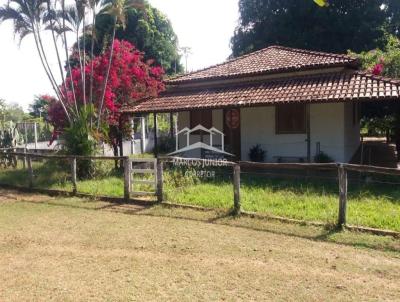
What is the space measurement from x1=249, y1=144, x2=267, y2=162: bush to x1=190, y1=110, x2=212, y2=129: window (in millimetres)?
2060

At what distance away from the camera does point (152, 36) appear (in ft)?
109

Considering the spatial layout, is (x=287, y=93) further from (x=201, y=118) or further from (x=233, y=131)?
(x=201, y=118)

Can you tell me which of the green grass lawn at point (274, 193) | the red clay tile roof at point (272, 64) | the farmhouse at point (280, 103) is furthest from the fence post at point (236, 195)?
the red clay tile roof at point (272, 64)

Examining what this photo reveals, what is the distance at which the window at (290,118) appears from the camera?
1312 cm

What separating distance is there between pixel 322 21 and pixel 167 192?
2063 cm

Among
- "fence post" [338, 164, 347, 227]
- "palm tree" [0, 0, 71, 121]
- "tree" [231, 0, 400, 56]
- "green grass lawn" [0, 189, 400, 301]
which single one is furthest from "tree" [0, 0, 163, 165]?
"tree" [231, 0, 400, 56]

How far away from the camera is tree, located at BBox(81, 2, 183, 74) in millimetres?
31216

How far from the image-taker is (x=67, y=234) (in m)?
6.61

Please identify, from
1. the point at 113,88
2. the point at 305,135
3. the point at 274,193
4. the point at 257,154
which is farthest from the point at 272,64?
the point at 274,193

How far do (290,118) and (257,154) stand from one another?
163cm

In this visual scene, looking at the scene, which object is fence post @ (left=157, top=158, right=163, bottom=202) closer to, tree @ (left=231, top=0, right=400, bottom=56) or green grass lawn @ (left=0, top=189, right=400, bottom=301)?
green grass lawn @ (left=0, top=189, right=400, bottom=301)

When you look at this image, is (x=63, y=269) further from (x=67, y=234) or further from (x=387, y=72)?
(x=387, y=72)

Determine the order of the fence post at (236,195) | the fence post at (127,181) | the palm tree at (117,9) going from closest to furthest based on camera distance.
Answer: the fence post at (236,195), the fence post at (127,181), the palm tree at (117,9)

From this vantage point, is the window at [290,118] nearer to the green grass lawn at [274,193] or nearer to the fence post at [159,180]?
the green grass lawn at [274,193]
